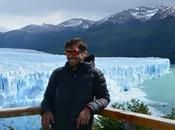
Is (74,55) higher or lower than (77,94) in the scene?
higher

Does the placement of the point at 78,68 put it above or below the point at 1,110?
above

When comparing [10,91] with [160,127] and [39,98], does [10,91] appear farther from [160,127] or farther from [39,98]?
[160,127]

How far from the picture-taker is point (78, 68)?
2.92 meters

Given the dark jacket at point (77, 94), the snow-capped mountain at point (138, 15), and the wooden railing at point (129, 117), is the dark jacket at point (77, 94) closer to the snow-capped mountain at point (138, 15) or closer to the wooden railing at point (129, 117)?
the wooden railing at point (129, 117)

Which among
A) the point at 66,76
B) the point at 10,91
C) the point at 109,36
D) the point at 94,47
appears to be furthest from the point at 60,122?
the point at 109,36

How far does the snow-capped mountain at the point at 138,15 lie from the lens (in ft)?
327

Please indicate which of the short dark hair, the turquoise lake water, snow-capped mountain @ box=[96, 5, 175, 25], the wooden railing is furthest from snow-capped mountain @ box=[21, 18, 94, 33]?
the short dark hair

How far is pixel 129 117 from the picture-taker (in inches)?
113

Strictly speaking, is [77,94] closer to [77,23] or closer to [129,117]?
[129,117]

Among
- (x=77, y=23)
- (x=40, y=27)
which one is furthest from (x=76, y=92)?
(x=77, y=23)

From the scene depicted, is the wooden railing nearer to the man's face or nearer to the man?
the man

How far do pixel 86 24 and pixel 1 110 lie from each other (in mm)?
119818

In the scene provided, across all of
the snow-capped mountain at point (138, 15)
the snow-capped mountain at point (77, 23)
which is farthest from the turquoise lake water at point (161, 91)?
the snow-capped mountain at point (77, 23)

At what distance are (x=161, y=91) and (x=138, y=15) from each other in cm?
8398
